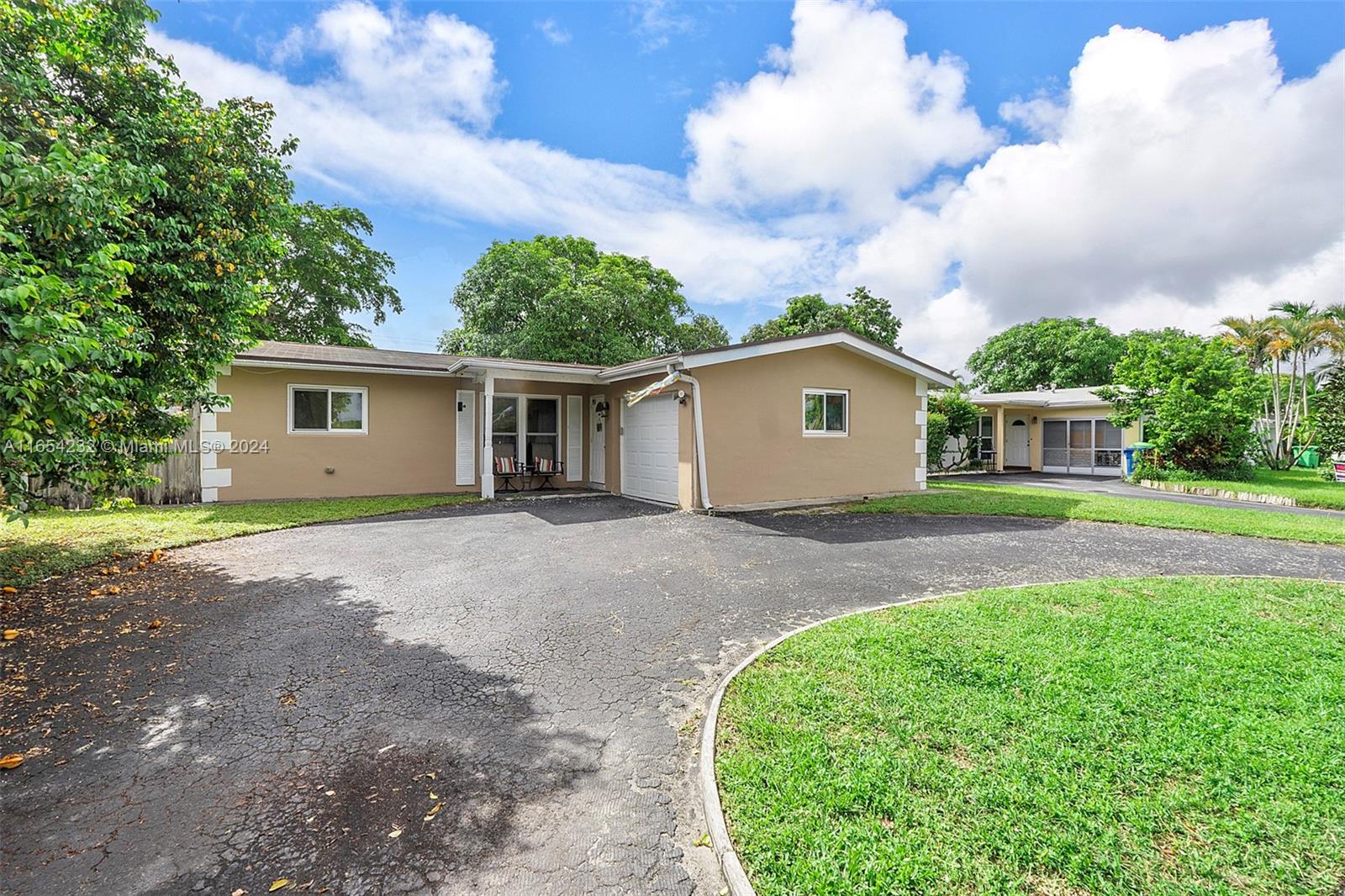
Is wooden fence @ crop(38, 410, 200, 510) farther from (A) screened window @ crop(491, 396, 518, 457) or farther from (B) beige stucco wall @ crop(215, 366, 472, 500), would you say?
(A) screened window @ crop(491, 396, 518, 457)

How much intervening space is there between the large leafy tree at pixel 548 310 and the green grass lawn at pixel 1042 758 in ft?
61.1

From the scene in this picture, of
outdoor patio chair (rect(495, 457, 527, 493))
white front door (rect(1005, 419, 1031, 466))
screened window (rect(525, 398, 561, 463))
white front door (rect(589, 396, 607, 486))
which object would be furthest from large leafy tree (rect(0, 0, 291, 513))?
white front door (rect(1005, 419, 1031, 466))

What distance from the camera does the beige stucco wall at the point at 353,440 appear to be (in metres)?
10.8

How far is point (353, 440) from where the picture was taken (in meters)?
11.7

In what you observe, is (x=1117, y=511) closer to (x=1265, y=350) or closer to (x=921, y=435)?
(x=921, y=435)

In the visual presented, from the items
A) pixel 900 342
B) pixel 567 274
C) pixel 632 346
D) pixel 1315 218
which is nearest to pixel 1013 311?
pixel 900 342

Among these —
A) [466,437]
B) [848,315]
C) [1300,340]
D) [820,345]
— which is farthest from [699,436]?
[1300,340]

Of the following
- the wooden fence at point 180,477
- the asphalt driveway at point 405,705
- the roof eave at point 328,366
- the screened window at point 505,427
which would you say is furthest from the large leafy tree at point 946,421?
the wooden fence at point 180,477

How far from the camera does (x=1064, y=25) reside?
940 cm

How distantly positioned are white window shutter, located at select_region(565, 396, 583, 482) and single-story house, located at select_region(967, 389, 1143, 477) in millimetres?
15060

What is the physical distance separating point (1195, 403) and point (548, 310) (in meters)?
19.9

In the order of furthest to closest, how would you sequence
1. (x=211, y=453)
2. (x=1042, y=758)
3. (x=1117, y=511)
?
(x=211, y=453)
(x=1117, y=511)
(x=1042, y=758)

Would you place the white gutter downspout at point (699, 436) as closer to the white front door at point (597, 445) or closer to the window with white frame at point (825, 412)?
the window with white frame at point (825, 412)

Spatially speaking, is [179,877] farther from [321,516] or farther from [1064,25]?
[1064,25]
